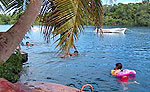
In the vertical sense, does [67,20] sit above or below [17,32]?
above

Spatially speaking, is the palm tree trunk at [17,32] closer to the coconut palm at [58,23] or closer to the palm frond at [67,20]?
the coconut palm at [58,23]

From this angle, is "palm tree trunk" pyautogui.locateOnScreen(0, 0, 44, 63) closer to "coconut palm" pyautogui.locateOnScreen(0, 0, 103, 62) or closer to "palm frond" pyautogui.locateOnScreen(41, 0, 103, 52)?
"coconut palm" pyautogui.locateOnScreen(0, 0, 103, 62)

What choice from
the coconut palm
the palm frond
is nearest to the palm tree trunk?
the coconut palm

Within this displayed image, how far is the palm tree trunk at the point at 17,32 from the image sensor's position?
10.0ft

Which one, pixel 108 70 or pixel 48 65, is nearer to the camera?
pixel 108 70

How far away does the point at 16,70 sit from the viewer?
Answer: 1184cm

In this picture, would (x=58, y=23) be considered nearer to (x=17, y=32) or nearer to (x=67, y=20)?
(x=67, y=20)

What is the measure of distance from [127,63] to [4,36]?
16.3 meters

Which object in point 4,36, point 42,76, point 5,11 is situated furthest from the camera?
point 42,76

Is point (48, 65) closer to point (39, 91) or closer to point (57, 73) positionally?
point (57, 73)

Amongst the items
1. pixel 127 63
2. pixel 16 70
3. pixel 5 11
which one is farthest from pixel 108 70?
pixel 5 11

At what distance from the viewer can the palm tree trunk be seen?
3051 millimetres

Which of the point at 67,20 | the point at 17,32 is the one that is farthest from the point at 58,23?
the point at 17,32

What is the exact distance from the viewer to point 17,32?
10.1 feet
